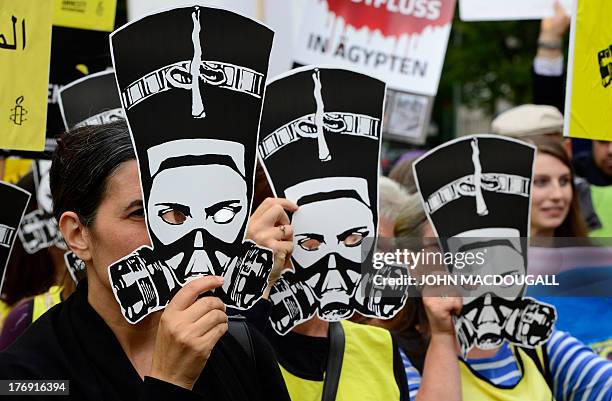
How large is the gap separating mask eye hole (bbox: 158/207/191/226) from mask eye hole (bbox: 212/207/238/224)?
60 mm

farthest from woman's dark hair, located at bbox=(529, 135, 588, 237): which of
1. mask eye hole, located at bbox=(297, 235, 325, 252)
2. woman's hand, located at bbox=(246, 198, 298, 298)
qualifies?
woman's hand, located at bbox=(246, 198, 298, 298)

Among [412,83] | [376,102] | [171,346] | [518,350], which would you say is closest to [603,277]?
[518,350]

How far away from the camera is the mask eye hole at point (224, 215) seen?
2.10m

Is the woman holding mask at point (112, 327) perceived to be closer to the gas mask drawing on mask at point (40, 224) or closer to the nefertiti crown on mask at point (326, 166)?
the nefertiti crown on mask at point (326, 166)

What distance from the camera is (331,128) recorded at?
2.62 metres

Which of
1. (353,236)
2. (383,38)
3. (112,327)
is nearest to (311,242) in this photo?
(353,236)

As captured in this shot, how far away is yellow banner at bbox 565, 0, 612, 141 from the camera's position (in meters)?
3.00

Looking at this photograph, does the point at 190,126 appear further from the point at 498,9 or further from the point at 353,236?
the point at 498,9

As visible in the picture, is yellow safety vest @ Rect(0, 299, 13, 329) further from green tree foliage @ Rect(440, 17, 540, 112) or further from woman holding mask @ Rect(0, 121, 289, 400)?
green tree foliage @ Rect(440, 17, 540, 112)

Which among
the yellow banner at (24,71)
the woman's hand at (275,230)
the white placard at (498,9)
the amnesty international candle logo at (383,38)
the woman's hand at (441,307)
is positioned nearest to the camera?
the woman's hand at (275,230)

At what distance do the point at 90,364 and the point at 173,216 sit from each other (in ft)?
1.10

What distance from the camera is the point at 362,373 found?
2697mm

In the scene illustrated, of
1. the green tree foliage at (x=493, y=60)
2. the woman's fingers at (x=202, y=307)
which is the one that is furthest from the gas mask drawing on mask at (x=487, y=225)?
the green tree foliage at (x=493, y=60)

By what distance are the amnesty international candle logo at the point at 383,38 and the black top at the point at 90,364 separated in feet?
9.70
